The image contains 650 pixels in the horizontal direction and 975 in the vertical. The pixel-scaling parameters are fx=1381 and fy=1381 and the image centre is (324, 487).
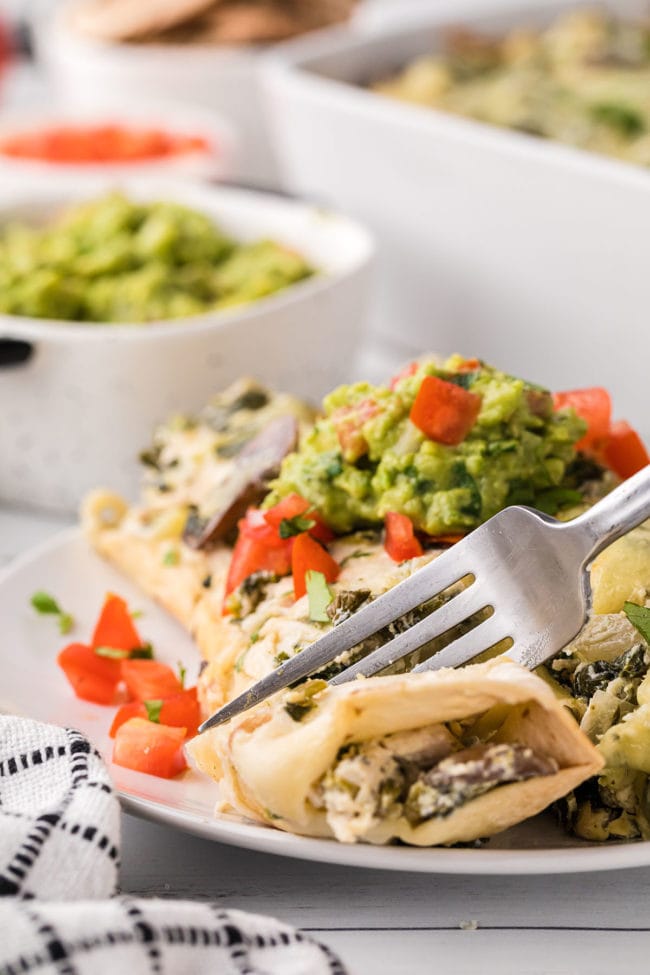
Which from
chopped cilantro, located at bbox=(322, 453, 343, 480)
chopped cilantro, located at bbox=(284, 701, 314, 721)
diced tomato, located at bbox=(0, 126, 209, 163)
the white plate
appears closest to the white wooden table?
the white plate

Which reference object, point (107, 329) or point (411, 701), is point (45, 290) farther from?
point (411, 701)

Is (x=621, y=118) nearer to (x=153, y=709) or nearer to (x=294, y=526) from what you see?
(x=294, y=526)

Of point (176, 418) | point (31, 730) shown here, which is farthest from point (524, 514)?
point (176, 418)

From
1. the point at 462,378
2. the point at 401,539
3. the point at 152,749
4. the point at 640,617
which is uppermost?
the point at 462,378

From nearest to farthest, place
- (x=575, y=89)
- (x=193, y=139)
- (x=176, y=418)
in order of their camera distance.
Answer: (x=176, y=418) < (x=575, y=89) < (x=193, y=139)

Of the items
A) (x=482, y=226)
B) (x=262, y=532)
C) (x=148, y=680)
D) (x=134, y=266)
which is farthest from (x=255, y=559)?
(x=482, y=226)

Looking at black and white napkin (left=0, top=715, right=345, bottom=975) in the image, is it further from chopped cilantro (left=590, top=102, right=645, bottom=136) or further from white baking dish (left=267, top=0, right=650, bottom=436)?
chopped cilantro (left=590, top=102, right=645, bottom=136)
